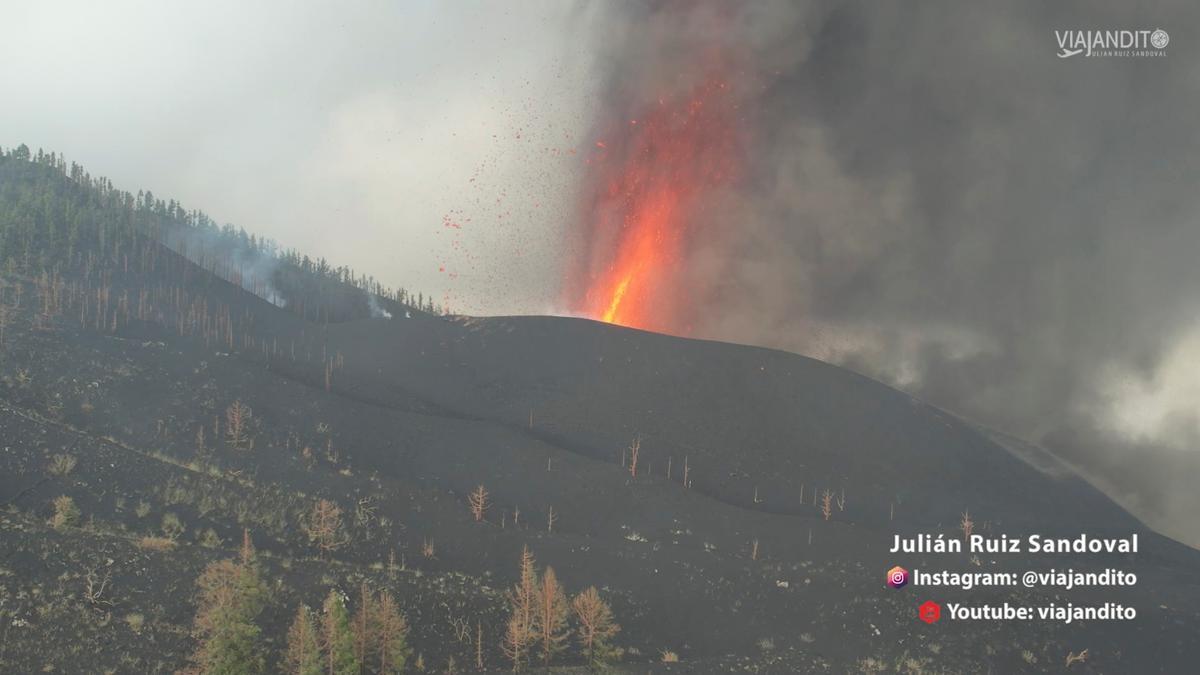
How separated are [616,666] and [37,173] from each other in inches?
7066

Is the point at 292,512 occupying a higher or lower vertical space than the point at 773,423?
lower

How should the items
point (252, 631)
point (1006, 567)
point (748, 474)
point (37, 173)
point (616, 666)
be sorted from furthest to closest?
point (37, 173) < point (748, 474) < point (1006, 567) < point (616, 666) < point (252, 631)

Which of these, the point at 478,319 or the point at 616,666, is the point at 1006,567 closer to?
the point at 616,666

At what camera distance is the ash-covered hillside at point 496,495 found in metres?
63.2

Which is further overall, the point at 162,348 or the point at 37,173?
the point at 37,173

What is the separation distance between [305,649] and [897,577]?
4892cm

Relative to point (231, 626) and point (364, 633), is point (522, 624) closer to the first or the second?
point (364, 633)

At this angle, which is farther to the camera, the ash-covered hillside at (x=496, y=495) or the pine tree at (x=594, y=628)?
the ash-covered hillside at (x=496, y=495)

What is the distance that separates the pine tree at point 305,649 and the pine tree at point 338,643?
2.24 feet

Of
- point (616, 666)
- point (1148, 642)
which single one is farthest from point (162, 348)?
point (1148, 642)

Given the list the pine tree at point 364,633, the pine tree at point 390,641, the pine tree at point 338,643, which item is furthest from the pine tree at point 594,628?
the pine tree at point 338,643

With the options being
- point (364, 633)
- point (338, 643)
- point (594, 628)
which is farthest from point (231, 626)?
point (594, 628)

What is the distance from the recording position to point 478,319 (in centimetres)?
14800

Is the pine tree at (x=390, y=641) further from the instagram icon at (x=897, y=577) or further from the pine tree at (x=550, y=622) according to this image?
the instagram icon at (x=897, y=577)
